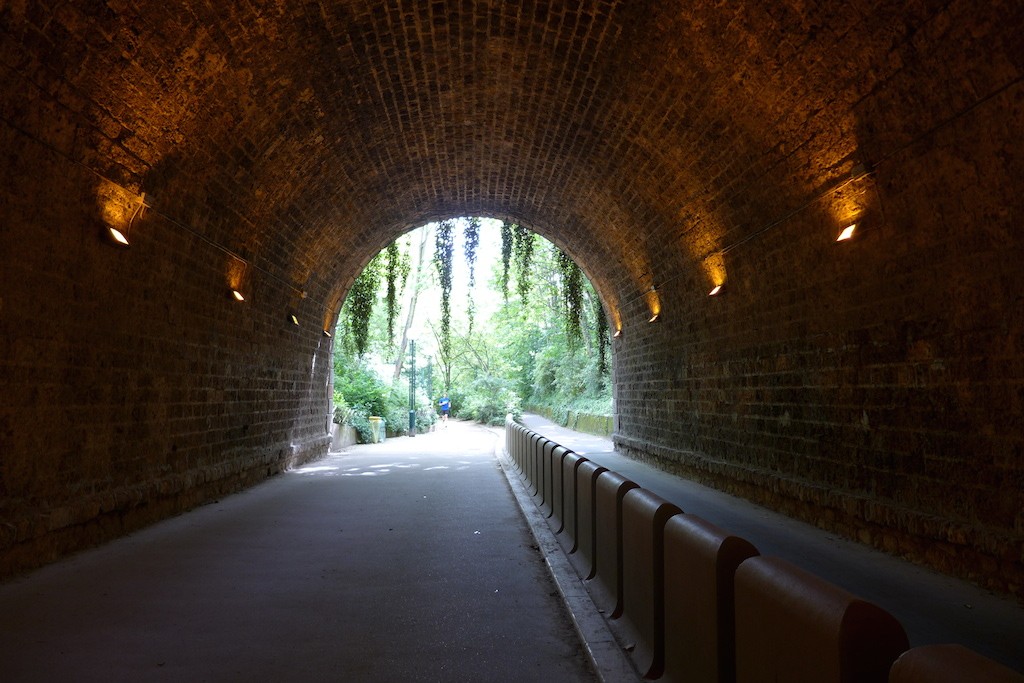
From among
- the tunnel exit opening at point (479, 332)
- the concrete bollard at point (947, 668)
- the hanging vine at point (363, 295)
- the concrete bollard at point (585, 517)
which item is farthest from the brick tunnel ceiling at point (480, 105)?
the tunnel exit opening at point (479, 332)

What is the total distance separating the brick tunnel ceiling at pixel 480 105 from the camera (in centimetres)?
553

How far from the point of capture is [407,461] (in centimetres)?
1475

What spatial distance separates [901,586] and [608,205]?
7.94m

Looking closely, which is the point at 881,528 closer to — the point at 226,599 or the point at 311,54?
the point at 226,599

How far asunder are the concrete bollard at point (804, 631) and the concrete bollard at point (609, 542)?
4.92 feet

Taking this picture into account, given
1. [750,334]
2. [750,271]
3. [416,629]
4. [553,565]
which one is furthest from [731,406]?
[416,629]

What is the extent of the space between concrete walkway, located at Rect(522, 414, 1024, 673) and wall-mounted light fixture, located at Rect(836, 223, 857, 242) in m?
2.72

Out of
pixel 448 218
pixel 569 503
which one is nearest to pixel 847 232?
pixel 569 503

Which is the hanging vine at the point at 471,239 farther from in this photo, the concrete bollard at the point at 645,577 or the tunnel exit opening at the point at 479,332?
the concrete bollard at the point at 645,577

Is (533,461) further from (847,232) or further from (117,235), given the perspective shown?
(117,235)

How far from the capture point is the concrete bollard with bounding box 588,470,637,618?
3.72 m

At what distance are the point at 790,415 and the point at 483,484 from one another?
4870mm

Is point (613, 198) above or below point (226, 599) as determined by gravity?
above

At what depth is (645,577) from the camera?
312cm
